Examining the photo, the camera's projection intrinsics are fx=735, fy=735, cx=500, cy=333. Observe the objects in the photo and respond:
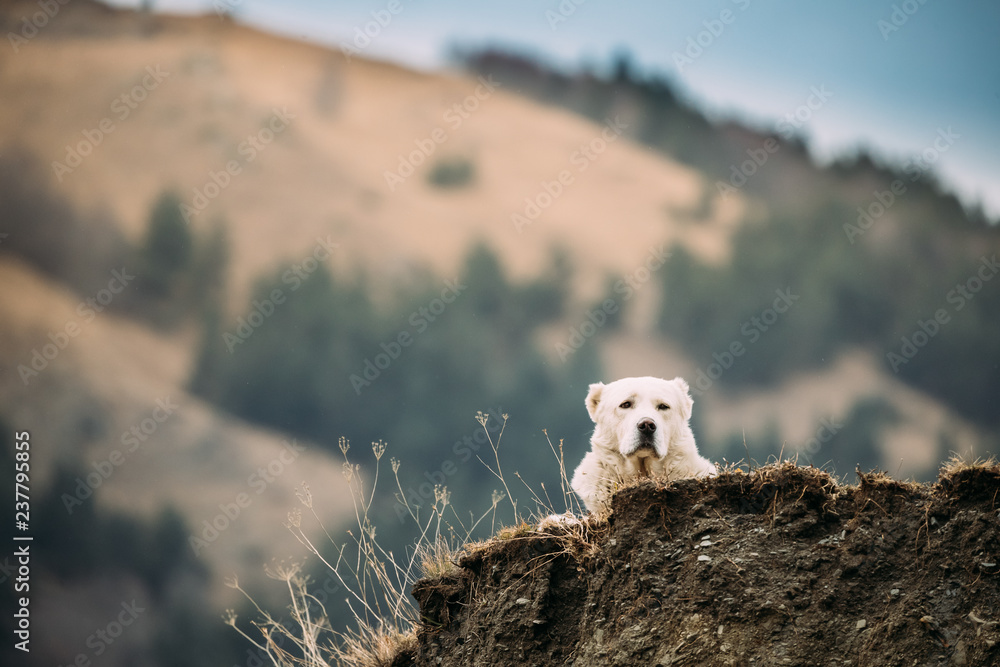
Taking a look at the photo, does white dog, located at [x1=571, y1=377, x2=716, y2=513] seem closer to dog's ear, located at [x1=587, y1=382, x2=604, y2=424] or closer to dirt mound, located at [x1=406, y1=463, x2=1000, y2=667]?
dog's ear, located at [x1=587, y1=382, x2=604, y2=424]

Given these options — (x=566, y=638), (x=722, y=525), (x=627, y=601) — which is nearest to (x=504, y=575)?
(x=566, y=638)

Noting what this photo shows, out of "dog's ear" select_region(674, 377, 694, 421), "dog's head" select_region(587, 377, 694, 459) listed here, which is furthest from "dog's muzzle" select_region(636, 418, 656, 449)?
"dog's ear" select_region(674, 377, 694, 421)

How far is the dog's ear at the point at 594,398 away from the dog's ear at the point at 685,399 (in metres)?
0.67

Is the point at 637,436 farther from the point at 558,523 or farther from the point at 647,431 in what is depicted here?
the point at 558,523

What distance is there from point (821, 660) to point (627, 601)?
98 cm

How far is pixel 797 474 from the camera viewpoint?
13.2 feet

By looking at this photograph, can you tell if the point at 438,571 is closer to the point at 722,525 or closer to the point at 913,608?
the point at 722,525

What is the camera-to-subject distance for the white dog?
562 centimetres

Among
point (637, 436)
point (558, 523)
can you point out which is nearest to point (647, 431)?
point (637, 436)

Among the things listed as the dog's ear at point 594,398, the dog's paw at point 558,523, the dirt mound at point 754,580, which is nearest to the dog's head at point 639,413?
the dog's ear at point 594,398

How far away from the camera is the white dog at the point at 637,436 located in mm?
5625

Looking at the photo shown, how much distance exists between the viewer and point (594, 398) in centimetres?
644

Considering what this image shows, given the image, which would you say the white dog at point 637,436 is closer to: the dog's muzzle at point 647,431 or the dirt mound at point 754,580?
the dog's muzzle at point 647,431

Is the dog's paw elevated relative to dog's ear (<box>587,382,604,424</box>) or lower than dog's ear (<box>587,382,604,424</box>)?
lower
